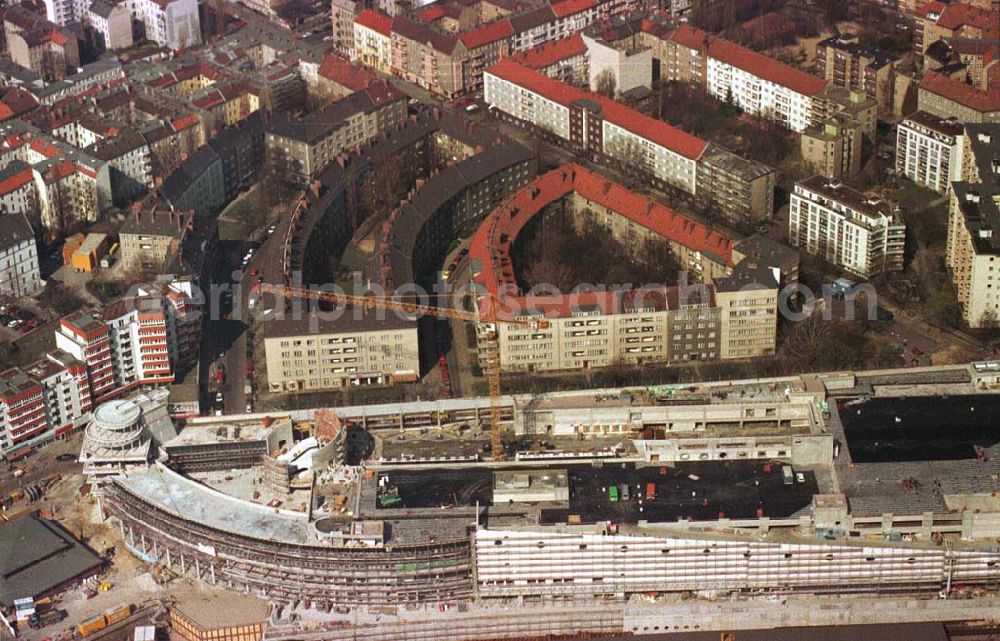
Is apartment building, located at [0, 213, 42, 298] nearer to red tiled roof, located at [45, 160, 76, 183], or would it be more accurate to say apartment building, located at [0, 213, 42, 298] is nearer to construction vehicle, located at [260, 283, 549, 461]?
red tiled roof, located at [45, 160, 76, 183]

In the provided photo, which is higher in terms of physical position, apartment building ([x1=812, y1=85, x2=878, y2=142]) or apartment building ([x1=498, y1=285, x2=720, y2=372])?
apartment building ([x1=812, y1=85, x2=878, y2=142])

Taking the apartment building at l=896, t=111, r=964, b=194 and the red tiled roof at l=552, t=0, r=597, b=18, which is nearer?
the apartment building at l=896, t=111, r=964, b=194

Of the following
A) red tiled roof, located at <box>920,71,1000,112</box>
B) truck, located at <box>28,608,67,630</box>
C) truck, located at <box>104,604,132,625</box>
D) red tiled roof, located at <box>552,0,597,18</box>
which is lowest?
truck, located at <box>28,608,67,630</box>

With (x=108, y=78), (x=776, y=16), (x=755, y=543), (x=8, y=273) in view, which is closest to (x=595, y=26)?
(x=776, y=16)

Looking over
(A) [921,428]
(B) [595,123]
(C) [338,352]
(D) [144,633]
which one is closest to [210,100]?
(B) [595,123]

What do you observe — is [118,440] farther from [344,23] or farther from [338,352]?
[344,23]

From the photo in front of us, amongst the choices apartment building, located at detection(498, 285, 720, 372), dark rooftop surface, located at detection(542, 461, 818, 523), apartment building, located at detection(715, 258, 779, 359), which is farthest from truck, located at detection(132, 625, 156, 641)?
apartment building, located at detection(715, 258, 779, 359)

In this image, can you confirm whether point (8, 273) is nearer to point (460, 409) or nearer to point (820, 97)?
point (460, 409)
